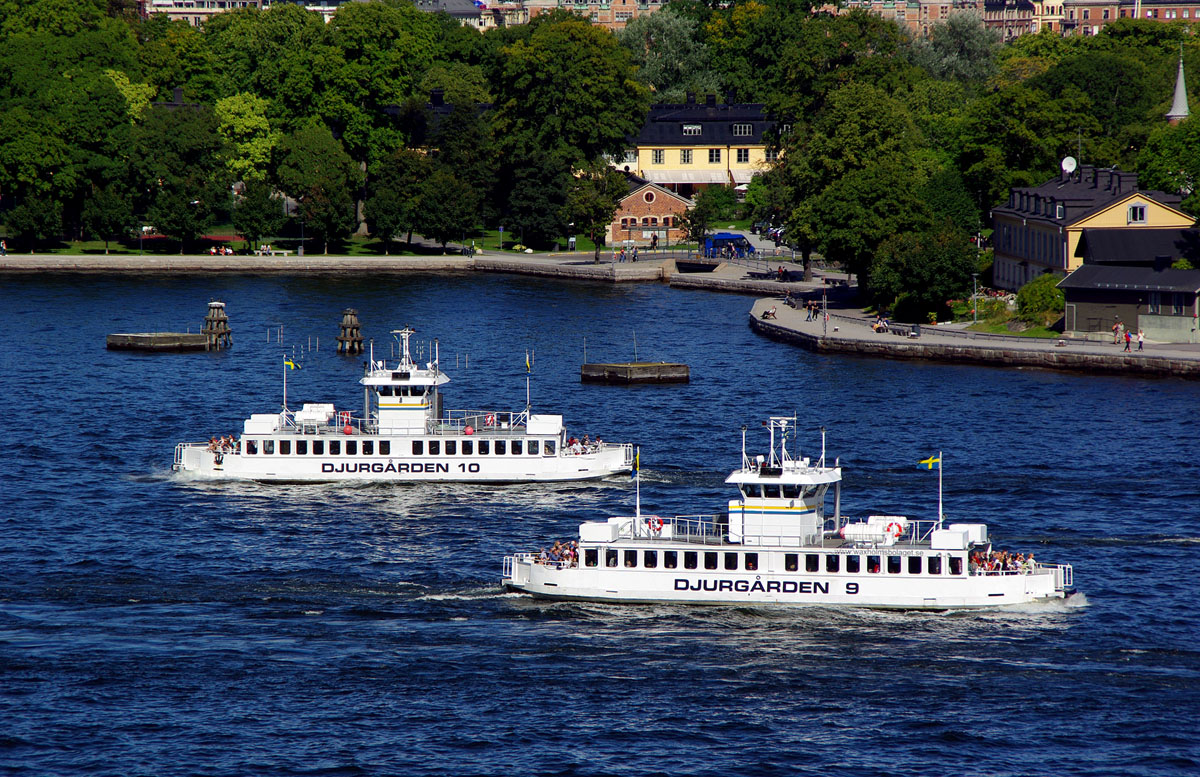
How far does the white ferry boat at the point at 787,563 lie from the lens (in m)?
64.7

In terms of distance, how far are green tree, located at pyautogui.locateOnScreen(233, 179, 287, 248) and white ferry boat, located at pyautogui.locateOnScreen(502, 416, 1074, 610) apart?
12889 centimetres

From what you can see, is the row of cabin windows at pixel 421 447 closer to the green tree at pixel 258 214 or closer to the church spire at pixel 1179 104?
the church spire at pixel 1179 104

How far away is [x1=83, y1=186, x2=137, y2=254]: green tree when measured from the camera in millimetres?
187875

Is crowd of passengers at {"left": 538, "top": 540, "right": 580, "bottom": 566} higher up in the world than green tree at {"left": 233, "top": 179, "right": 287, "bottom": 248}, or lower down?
lower down

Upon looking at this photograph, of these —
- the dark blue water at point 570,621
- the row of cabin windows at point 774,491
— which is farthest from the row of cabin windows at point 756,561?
the row of cabin windows at point 774,491

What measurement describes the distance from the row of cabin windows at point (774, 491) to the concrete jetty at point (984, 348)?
5907cm

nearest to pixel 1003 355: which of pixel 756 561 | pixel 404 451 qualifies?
pixel 404 451

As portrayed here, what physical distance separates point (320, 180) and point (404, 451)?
340ft

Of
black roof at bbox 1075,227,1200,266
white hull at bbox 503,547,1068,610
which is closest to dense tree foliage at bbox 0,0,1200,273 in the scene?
black roof at bbox 1075,227,1200,266

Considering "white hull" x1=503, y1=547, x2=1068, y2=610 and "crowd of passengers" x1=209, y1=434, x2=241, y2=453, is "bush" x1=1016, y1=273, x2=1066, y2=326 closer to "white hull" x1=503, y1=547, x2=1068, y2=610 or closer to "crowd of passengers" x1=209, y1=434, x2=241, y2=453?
"crowd of passengers" x1=209, y1=434, x2=241, y2=453

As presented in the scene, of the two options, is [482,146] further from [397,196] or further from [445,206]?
[397,196]

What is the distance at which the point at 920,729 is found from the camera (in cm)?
5506

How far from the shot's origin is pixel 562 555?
6731cm

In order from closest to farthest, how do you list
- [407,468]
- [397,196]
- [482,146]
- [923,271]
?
[407,468]
[923,271]
[397,196]
[482,146]
